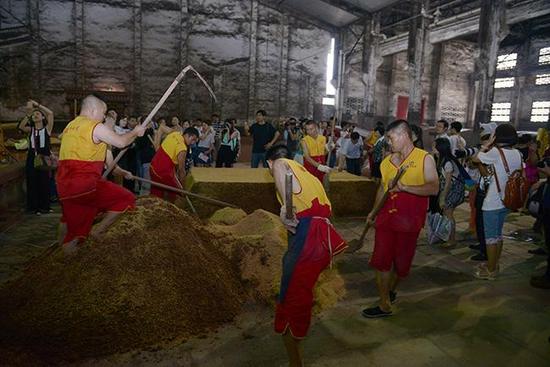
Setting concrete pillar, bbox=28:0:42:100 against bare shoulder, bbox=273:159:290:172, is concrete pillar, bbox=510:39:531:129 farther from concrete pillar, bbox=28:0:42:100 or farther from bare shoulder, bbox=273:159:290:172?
concrete pillar, bbox=28:0:42:100

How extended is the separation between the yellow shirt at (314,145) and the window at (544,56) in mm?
21247

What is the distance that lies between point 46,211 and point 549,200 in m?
8.32

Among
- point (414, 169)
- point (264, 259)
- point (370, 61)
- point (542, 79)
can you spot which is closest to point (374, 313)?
point (264, 259)

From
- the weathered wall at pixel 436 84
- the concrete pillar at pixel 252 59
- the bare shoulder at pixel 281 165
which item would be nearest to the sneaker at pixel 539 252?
the bare shoulder at pixel 281 165

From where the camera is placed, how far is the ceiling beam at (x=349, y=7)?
19.6 m

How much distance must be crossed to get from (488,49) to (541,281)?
12.4 m

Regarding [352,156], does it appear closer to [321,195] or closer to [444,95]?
[321,195]

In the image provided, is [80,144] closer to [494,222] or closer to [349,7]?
A: [494,222]

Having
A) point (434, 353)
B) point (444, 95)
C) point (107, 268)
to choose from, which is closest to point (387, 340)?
point (434, 353)

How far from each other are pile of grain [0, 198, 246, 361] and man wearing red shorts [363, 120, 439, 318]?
1.49 meters

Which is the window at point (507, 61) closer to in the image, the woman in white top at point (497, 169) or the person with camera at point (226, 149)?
the person with camera at point (226, 149)

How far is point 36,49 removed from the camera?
18062 millimetres

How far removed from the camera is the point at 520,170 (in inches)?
191

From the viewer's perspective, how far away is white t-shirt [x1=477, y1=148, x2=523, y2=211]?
481 centimetres
